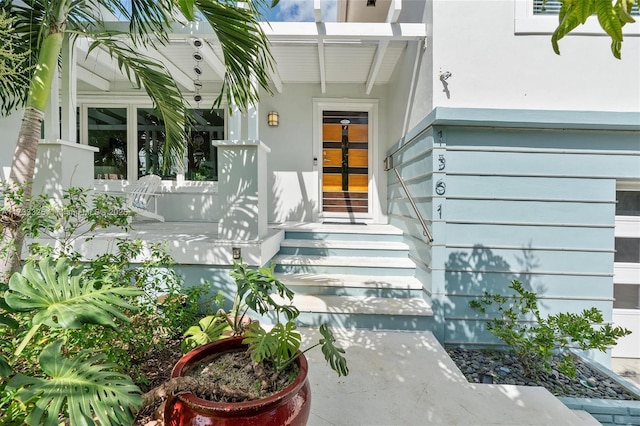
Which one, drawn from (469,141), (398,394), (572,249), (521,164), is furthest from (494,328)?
(469,141)

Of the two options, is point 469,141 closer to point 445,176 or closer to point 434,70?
point 445,176

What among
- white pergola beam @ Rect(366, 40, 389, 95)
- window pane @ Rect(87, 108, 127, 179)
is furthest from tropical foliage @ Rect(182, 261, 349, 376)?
window pane @ Rect(87, 108, 127, 179)

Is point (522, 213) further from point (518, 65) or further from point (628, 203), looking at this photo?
point (518, 65)

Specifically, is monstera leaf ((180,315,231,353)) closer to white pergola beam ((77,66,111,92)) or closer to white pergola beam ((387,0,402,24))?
white pergola beam ((387,0,402,24))

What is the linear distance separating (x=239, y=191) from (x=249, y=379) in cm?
182

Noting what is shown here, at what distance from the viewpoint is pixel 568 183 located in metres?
2.86

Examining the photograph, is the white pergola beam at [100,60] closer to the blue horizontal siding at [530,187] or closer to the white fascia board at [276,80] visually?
the white fascia board at [276,80]

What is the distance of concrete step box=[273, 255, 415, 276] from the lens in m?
3.33

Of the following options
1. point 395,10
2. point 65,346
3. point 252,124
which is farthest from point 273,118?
point 65,346

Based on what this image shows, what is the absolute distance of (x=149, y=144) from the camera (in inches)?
212

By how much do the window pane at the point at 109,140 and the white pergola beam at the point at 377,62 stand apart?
4.44 m

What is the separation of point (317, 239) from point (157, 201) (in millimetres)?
3240

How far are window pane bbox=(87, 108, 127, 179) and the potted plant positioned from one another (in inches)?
195

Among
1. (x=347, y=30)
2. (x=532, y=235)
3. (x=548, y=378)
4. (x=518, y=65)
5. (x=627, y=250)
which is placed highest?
(x=347, y=30)
